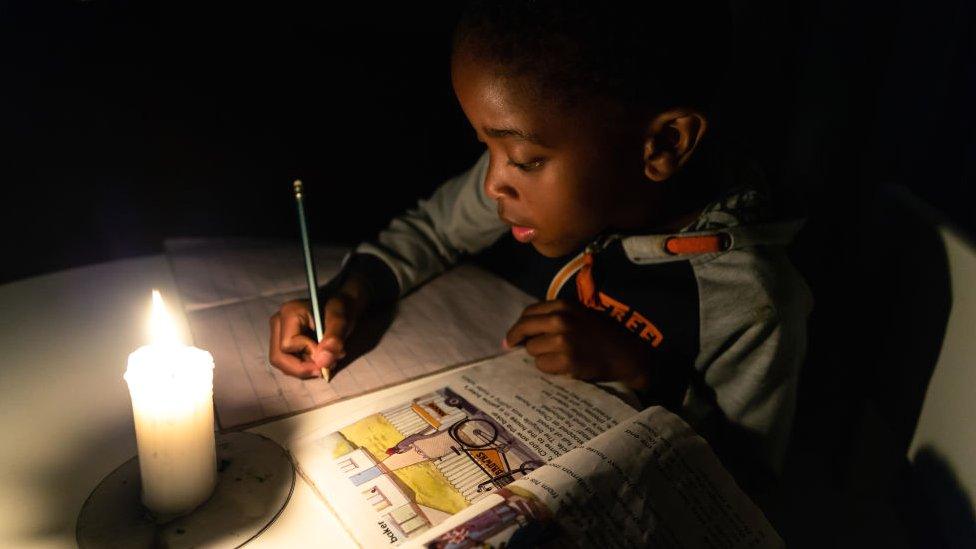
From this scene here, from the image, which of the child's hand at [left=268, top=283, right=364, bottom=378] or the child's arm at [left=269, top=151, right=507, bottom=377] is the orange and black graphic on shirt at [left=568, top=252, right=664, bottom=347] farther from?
the child's hand at [left=268, top=283, right=364, bottom=378]

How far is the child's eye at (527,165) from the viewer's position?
28.0 inches

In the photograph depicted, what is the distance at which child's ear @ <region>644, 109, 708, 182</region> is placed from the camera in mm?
705

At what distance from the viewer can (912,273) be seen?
0.74m

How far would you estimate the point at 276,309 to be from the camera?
2.77 ft

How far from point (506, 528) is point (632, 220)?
481 mm

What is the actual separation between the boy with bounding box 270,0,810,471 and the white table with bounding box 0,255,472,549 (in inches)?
6.5

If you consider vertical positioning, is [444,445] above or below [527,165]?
below

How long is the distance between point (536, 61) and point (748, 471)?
0.52m

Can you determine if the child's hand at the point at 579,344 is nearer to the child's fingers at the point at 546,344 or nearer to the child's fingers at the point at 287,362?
the child's fingers at the point at 546,344

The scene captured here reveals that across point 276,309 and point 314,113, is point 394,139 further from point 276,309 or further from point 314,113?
point 276,309

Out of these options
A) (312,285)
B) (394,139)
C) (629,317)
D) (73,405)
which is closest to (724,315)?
(629,317)

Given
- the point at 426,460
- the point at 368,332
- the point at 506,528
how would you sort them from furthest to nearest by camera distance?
1. the point at 368,332
2. the point at 426,460
3. the point at 506,528

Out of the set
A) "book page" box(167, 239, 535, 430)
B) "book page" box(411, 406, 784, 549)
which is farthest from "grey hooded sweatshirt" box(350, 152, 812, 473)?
"book page" box(411, 406, 784, 549)

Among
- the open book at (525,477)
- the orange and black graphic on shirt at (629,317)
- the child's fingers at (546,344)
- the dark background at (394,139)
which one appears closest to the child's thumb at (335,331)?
the open book at (525,477)
